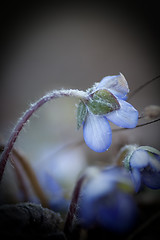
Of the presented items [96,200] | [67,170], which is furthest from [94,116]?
[67,170]

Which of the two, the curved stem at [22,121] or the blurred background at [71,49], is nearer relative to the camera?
the curved stem at [22,121]

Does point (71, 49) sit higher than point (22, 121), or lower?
higher

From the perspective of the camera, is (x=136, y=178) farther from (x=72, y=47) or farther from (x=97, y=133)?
(x=72, y=47)

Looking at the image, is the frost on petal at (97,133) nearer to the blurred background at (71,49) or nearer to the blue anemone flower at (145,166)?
the blue anemone flower at (145,166)

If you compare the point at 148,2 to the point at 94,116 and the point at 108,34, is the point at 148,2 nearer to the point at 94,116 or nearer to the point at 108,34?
the point at 108,34

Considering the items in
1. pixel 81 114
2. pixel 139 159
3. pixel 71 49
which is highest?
pixel 71 49

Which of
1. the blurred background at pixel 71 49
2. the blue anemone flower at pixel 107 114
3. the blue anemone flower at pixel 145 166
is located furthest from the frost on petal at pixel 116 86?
the blurred background at pixel 71 49

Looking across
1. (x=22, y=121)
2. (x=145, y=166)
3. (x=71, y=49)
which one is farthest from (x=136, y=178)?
(x=71, y=49)

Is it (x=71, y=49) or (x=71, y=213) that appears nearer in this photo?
(x=71, y=213)
